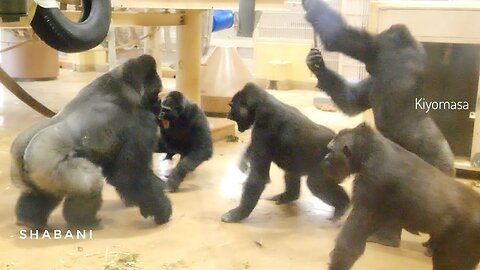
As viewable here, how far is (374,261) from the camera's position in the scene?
3.86 ft

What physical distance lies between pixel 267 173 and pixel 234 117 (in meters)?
0.16

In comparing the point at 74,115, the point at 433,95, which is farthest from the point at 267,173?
the point at 433,95

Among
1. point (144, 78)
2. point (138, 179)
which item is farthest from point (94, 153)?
point (144, 78)

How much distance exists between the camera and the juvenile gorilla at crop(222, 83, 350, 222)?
1399 millimetres

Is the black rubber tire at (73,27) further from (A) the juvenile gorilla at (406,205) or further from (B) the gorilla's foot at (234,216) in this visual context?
(B) the gorilla's foot at (234,216)

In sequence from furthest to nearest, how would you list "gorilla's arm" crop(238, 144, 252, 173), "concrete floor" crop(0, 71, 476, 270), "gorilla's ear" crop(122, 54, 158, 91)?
"gorilla's arm" crop(238, 144, 252, 173) → "gorilla's ear" crop(122, 54, 158, 91) → "concrete floor" crop(0, 71, 476, 270)

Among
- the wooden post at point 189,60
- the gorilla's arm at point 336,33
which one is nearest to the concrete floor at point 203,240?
the gorilla's arm at point 336,33

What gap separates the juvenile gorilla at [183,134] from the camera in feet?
5.39

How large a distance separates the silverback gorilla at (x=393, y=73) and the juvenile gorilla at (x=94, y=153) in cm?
42

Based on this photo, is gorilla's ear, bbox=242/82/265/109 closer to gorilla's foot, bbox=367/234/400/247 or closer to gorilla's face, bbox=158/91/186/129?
gorilla's face, bbox=158/91/186/129

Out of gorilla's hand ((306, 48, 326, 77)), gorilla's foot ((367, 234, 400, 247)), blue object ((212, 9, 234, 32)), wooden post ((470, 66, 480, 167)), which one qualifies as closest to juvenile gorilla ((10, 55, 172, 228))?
gorilla's hand ((306, 48, 326, 77))

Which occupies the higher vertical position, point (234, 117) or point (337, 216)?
point (234, 117)

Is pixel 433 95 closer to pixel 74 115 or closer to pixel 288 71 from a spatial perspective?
pixel 74 115

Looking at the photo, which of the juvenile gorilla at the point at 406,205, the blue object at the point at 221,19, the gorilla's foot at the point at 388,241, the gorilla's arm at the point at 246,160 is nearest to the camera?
the juvenile gorilla at the point at 406,205
